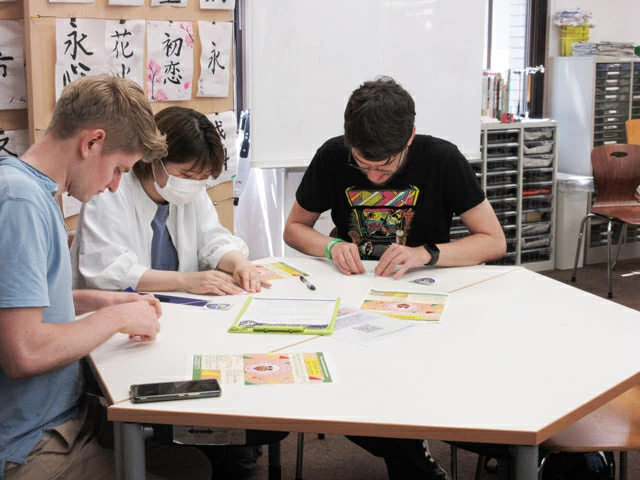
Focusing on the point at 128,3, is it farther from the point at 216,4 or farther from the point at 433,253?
the point at 433,253

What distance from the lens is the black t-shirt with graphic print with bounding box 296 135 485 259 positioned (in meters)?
2.40

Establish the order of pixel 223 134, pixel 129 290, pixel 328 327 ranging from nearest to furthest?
pixel 328 327 → pixel 129 290 → pixel 223 134

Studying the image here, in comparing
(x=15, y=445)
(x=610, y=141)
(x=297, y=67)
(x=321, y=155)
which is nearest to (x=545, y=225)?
(x=610, y=141)

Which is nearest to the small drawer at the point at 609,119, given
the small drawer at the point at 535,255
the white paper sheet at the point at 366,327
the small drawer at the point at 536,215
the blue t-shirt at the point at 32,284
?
the small drawer at the point at 536,215

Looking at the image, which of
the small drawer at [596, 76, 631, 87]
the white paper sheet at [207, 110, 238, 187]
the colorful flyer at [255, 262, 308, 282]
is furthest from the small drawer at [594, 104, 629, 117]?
the colorful flyer at [255, 262, 308, 282]

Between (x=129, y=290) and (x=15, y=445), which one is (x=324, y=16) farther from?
(x=15, y=445)

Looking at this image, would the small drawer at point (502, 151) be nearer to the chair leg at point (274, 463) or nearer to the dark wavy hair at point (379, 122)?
the dark wavy hair at point (379, 122)

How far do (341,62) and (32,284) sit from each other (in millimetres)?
2688

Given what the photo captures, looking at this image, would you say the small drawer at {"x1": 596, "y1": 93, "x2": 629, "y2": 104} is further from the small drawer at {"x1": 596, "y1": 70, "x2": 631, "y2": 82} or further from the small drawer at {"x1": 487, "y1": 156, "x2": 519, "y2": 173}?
the small drawer at {"x1": 487, "y1": 156, "x2": 519, "y2": 173}

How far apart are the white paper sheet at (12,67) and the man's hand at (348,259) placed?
1.31 meters

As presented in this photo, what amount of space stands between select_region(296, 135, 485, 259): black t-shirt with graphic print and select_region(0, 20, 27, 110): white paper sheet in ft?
3.82

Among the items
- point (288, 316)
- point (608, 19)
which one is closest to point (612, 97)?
point (608, 19)

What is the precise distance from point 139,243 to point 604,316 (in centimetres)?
115

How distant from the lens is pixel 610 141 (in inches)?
208
